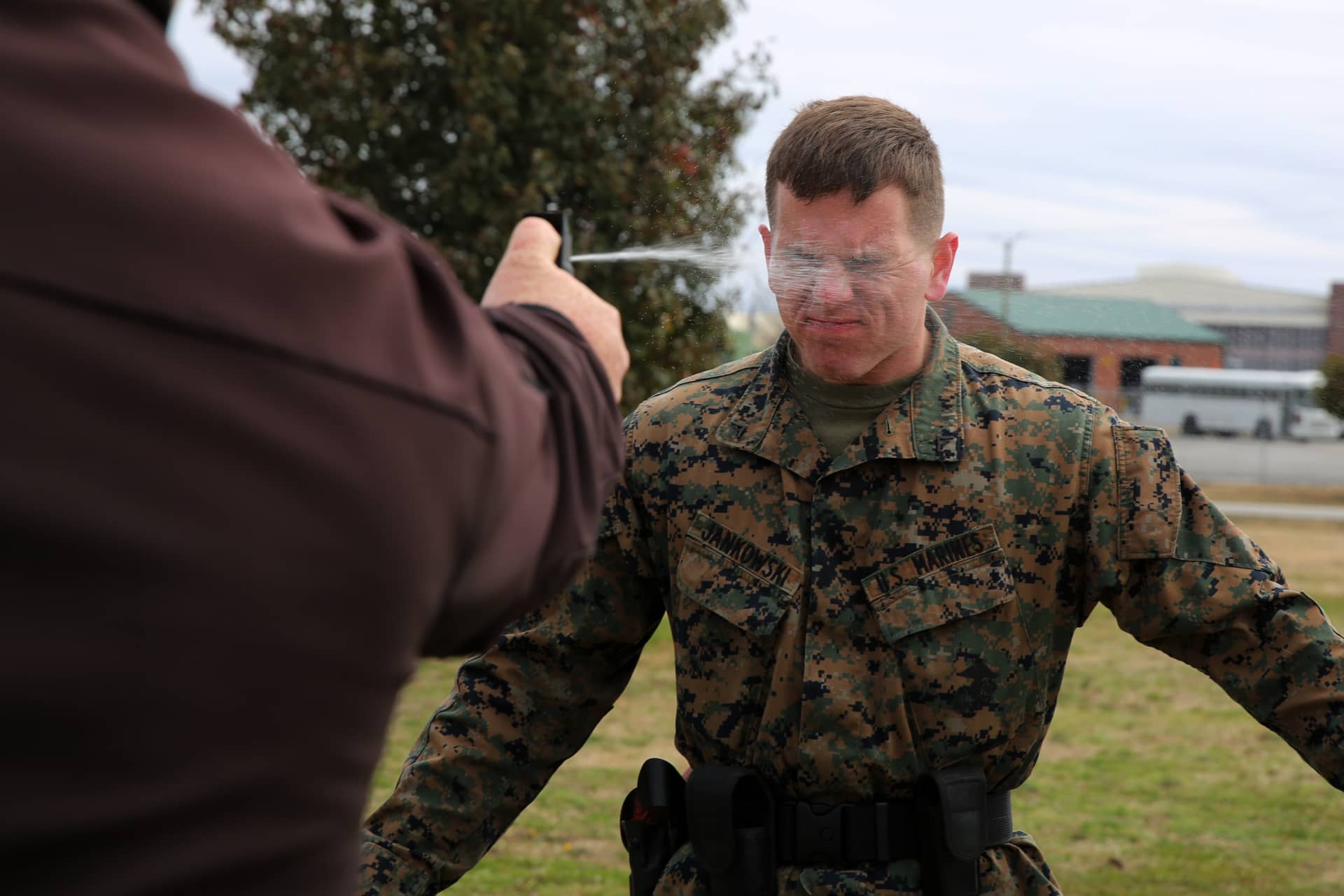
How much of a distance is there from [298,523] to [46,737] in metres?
0.20

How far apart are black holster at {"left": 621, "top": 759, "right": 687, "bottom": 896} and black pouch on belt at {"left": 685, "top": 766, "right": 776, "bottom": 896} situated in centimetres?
9

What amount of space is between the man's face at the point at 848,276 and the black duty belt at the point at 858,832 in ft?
2.61

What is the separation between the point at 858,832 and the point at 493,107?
20.0 feet

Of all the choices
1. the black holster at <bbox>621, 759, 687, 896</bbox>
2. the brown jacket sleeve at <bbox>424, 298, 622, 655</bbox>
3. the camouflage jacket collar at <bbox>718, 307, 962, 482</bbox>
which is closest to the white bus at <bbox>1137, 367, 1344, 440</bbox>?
the camouflage jacket collar at <bbox>718, 307, 962, 482</bbox>

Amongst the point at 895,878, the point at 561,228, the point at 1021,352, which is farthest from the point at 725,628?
the point at 561,228

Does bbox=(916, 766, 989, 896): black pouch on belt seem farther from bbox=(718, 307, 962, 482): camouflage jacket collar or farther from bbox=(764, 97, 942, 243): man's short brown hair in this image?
bbox=(764, 97, 942, 243): man's short brown hair

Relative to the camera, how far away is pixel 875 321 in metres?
2.56

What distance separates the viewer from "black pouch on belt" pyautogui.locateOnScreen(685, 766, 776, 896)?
8.11 ft

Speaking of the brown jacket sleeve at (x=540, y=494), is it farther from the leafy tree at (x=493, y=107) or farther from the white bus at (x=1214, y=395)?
the leafy tree at (x=493, y=107)

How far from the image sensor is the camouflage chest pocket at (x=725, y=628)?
2566 mm

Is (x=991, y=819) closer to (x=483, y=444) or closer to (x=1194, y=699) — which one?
(x=483, y=444)

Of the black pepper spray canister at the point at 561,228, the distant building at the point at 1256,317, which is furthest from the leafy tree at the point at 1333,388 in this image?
the black pepper spray canister at the point at 561,228

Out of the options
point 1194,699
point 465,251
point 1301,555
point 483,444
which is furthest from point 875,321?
point 1301,555

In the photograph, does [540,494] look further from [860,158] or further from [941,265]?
[941,265]
